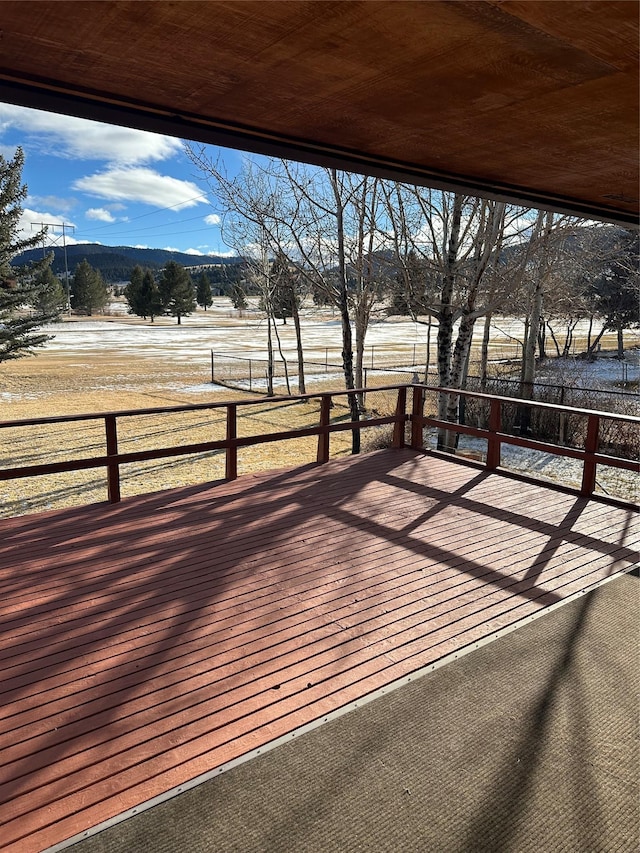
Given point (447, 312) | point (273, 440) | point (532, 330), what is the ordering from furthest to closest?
point (532, 330)
point (447, 312)
point (273, 440)

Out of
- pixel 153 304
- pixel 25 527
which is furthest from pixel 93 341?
pixel 25 527

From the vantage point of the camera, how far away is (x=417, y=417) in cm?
702

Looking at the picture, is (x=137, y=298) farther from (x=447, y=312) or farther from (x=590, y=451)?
(x=590, y=451)

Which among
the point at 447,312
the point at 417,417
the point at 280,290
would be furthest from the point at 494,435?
the point at 280,290

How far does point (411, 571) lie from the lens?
3.84 metres

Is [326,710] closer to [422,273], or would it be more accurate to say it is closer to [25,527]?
[25,527]

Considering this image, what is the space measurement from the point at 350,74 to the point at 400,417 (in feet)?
17.5

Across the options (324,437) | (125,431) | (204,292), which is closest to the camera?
(324,437)

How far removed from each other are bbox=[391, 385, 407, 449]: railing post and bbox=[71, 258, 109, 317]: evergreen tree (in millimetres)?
70938

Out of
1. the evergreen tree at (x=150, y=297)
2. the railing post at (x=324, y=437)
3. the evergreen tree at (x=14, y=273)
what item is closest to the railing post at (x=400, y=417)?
the railing post at (x=324, y=437)

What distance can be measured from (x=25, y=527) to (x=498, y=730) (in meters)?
3.80

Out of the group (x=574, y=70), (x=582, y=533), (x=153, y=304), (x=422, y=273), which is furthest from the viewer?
(x=153, y=304)

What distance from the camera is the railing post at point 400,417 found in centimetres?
697

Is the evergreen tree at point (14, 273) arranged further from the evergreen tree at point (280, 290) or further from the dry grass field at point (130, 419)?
the evergreen tree at point (280, 290)
